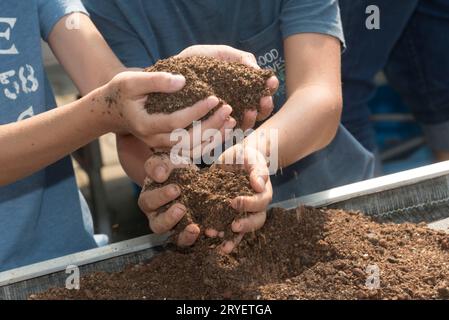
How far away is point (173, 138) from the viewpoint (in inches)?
42.8

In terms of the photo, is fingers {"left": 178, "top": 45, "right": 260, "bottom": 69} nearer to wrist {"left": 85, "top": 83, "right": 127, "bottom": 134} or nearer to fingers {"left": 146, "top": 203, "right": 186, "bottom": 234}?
wrist {"left": 85, "top": 83, "right": 127, "bottom": 134}

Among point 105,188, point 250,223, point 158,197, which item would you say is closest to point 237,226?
point 250,223

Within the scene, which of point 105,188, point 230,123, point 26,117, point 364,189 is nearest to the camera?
point 230,123

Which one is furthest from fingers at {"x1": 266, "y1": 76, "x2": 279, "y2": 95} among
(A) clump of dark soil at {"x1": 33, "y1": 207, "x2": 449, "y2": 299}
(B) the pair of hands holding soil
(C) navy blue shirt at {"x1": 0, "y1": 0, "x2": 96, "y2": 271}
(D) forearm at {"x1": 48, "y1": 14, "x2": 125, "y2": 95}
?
(C) navy blue shirt at {"x1": 0, "y1": 0, "x2": 96, "y2": 271}

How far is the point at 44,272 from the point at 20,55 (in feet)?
1.64

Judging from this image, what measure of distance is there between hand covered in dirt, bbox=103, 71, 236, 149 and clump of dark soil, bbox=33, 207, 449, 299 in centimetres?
19

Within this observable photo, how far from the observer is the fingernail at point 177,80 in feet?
3.32

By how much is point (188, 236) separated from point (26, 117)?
49 centimetres

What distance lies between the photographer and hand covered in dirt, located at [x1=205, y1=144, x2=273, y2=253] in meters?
1.08

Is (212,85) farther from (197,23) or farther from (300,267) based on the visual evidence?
(197,23)

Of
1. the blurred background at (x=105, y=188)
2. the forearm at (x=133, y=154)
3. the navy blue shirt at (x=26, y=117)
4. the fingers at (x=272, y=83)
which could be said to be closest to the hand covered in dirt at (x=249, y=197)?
the fingers at (x=272, y=83)

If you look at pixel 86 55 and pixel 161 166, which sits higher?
pixel 86 55

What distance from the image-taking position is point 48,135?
45.5 inches
